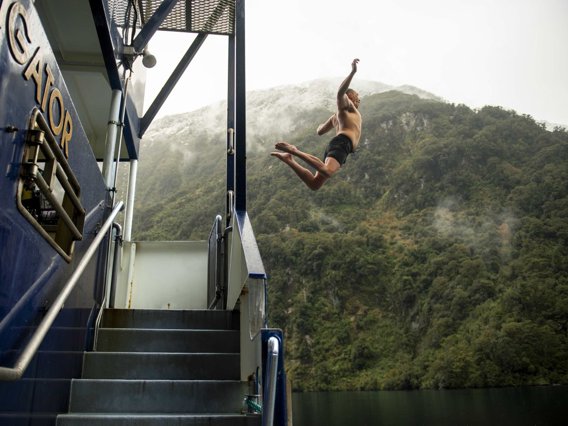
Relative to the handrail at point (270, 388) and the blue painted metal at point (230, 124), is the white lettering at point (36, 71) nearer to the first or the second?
the handrail at point (270, 388)

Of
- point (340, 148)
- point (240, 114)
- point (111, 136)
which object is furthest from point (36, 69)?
point (340, 148)

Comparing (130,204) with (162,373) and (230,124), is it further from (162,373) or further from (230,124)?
(162,373)

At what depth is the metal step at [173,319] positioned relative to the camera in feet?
12.0

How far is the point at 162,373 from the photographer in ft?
9.97

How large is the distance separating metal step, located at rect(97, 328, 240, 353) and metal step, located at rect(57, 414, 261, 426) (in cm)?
89

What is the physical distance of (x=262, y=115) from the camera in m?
122

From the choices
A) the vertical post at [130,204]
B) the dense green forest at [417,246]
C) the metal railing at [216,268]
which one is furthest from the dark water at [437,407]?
the metal railing at [216,268]

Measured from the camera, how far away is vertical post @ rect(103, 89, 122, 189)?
4066 millimetres

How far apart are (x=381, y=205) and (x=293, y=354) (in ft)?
97.9

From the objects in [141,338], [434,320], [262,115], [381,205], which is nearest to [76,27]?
[141,338]

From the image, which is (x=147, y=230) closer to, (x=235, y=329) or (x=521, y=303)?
(x=521, y=303)

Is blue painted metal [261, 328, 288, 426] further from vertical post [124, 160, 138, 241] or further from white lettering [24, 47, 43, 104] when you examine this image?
vertical post [124, 160, 138, 241]

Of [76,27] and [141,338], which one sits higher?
[76,27]

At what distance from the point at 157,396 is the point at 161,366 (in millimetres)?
298
